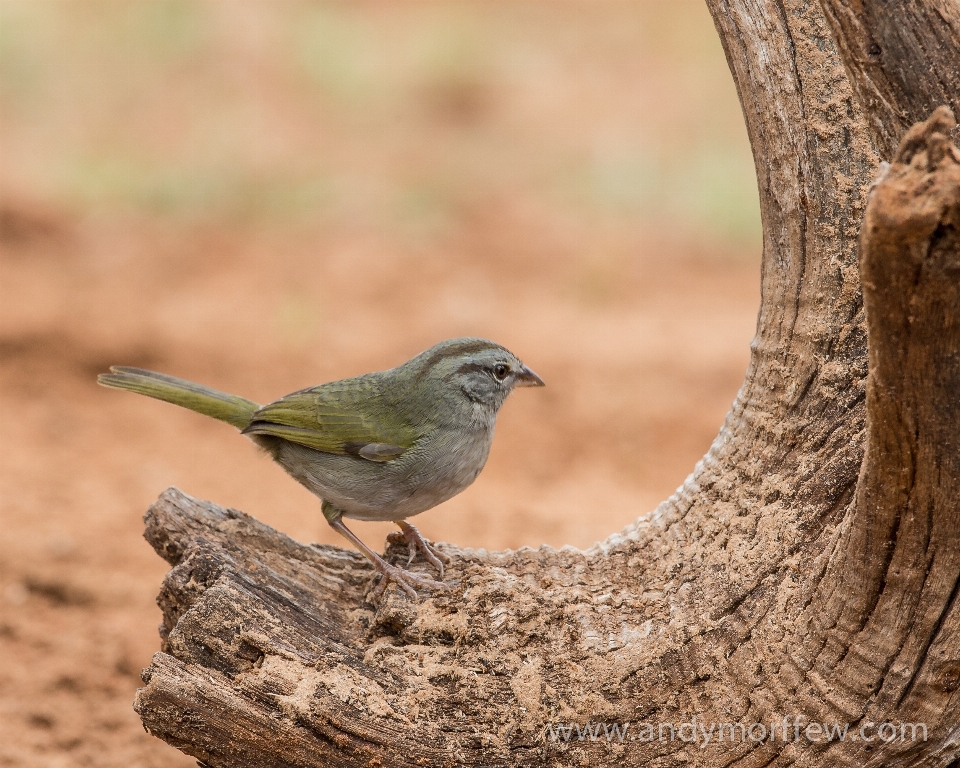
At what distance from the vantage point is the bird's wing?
Answer: 475 centimetres

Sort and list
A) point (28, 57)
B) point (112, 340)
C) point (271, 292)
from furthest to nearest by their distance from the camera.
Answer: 1. point (28, 57)
2. point (271, 292)
3. point (112, 340)

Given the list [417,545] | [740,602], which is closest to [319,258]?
[417,545]

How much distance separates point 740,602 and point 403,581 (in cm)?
134

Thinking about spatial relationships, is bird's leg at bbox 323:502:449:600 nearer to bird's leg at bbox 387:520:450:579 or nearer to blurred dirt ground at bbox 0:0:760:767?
bird's leg at bbox 387:520:450:579

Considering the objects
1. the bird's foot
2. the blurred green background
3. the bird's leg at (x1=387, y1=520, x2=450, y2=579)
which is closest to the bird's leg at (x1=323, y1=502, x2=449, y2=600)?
the bird's foot

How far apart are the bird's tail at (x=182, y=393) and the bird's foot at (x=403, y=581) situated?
4.42 feet

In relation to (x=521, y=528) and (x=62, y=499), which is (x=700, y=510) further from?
(x=62, y=499)

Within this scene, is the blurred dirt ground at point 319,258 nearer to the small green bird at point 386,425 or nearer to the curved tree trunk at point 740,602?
the small green bird at point 386,425

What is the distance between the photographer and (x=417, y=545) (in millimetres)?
4484

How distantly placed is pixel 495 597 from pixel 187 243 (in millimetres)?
8233

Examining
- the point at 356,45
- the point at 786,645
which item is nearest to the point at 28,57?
the point at 356,45

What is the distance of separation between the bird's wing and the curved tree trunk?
2.54 feet

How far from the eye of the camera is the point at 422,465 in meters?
4.61

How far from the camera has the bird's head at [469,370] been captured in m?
4.89
